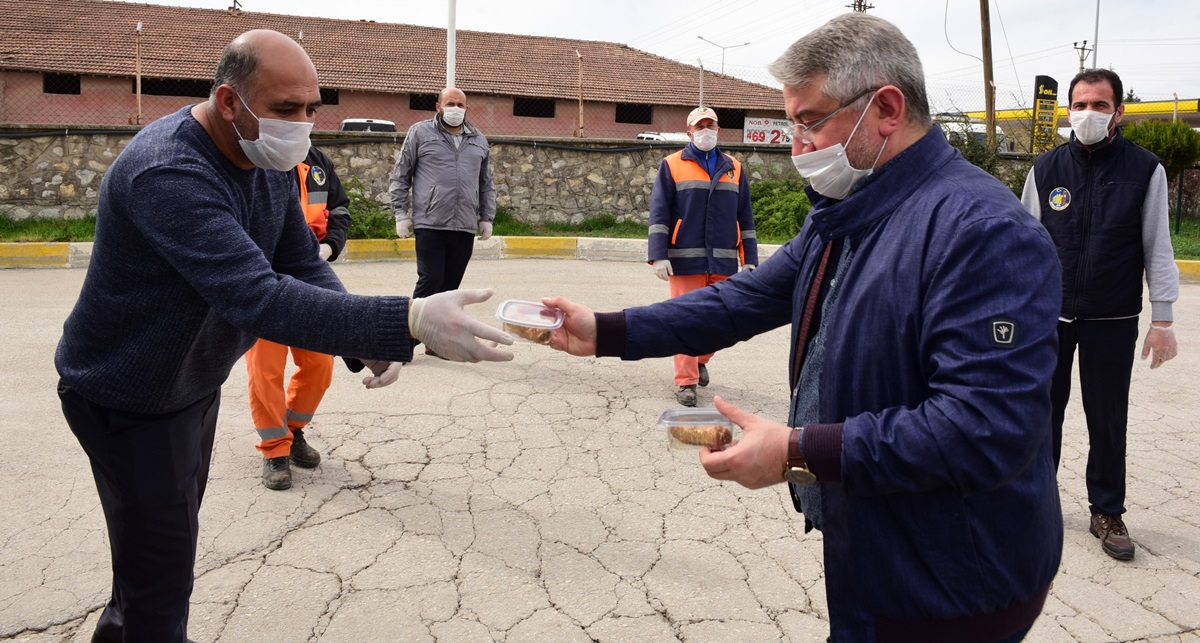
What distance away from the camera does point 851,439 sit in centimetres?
171

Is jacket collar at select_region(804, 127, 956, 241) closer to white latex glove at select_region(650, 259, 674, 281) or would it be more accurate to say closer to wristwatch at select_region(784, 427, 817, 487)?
wristwatch at select_region(784, 427, 817, 487)

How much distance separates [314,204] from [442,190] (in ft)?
6.46

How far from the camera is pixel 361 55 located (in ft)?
95.0

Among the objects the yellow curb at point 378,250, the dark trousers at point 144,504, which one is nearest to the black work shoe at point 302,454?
the dark trousers at point 144,504

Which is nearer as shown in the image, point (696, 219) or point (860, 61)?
point (860, 61)

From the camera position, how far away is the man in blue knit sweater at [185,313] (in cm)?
221

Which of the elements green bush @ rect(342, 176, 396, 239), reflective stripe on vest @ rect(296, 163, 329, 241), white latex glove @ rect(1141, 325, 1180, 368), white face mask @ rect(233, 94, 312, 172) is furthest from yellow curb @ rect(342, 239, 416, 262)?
white face mask @ rect(233, 94, 312, 172)

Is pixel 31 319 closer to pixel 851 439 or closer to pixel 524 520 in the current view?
pixel 524 520

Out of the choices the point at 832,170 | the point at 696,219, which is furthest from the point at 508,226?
the point at 832,170

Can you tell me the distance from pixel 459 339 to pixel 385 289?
8299mm

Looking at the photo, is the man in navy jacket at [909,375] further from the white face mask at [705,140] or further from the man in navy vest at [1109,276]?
the white face mask at [705,140]

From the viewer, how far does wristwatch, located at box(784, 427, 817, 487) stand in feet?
5.80

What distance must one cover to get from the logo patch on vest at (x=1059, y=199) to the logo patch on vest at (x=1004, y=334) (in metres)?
3.10

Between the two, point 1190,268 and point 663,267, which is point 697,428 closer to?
point 663,267
